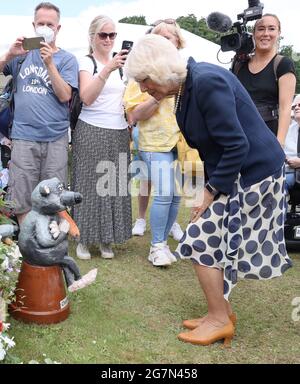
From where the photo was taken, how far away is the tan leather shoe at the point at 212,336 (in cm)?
260

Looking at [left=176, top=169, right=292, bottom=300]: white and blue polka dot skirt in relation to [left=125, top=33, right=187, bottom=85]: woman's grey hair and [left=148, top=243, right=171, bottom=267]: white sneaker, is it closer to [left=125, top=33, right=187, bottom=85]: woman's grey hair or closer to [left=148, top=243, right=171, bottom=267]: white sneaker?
[left=125, top=33, right=187, bottom=85]: woman's grey hair

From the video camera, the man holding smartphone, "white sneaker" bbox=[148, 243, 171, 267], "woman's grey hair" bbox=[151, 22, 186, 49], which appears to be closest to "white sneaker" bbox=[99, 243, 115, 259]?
"white sneaker" bbox=[148, 243, 171, 267]

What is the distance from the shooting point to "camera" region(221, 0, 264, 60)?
12.5 feet

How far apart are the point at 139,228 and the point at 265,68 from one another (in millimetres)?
1788

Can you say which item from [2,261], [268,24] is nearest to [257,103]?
[268,24]

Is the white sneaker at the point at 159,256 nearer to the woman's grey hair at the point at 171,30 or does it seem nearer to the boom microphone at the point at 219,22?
the woman's grey hair at the point at 171,30

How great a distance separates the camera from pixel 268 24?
3664 millimetres

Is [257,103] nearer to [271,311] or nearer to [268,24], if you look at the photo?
[268,24]

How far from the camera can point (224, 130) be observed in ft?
7.63

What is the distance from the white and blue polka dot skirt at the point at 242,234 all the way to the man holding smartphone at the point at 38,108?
1344 millimetres

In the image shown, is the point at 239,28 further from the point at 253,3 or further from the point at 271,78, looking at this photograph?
the point at 271,78

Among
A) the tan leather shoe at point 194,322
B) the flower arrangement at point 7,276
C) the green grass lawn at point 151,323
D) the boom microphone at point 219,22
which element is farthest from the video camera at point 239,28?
the flower arrangement at point 7,276

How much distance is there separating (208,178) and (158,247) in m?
1.30
